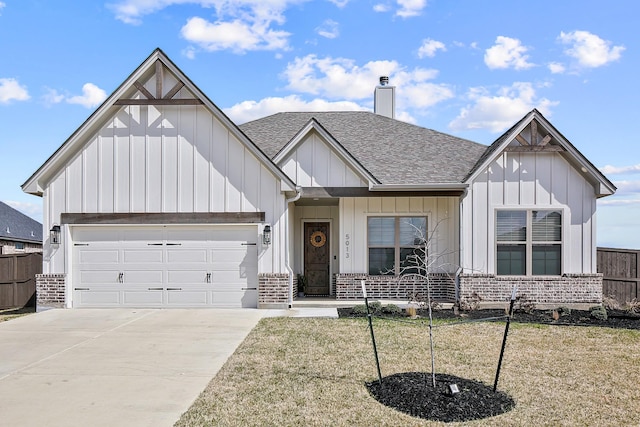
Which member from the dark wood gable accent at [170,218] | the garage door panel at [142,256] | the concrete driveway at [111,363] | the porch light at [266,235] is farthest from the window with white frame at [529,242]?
the garage door panel at [142,256]

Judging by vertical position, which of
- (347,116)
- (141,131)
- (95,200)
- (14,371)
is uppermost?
(347,116)

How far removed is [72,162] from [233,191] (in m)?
4.34

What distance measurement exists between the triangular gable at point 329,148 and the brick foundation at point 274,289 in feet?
10.4

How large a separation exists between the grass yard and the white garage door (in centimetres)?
269

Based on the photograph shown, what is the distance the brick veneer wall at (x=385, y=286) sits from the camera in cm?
1462

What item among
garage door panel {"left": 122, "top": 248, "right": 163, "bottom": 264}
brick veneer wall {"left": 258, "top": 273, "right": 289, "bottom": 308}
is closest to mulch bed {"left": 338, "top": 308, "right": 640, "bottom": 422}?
brick veneer wall {"left": 258, "top": 273, "right": 289, "bottom": 308}

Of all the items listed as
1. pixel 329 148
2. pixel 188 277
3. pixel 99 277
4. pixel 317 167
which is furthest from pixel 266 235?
pixel 99 277

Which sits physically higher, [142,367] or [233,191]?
[233,191]

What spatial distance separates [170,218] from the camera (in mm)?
13148

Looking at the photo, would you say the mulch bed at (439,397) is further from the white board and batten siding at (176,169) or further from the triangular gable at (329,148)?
the triangular gable at (329,148)

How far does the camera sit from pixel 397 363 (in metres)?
7.63

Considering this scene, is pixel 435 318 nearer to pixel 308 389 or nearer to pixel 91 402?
pixel 308 389

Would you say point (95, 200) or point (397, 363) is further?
point (95, 200)

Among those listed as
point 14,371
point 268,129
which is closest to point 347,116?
point 268,129
